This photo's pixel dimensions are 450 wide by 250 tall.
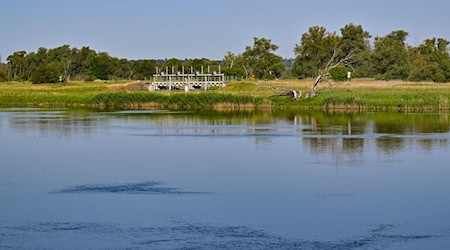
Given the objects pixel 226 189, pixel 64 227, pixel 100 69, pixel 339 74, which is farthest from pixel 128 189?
pixel 100 69

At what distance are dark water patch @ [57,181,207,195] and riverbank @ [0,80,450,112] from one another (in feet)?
124

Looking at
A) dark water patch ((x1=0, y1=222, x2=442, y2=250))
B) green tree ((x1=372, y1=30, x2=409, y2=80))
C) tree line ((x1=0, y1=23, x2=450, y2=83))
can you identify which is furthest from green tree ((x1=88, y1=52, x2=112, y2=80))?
dark water patch ((x1=0, y1=222, x2=442, y2=250))

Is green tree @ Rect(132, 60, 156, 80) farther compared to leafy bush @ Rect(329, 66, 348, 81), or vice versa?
green tree @ Rect(132, 60, 156, 80)

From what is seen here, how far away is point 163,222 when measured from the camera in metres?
18.0

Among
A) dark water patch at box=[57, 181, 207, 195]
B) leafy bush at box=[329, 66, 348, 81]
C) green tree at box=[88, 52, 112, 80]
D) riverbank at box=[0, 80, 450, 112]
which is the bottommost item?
dark water patch at box=[57, 181, 207, 195]

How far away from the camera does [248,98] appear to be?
63.8 metres

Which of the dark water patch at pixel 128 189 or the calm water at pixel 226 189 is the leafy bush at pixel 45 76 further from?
the dark water patch at pixel 128 189

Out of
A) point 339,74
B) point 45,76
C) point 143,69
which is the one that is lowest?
point 339,74

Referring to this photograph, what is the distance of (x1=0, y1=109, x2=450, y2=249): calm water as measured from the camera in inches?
659

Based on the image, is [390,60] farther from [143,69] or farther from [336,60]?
[143,69]

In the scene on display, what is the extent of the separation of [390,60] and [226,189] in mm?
77755

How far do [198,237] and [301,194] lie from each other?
19.1ft

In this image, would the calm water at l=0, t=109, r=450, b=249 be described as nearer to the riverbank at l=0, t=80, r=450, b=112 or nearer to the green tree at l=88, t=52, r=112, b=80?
the riverbank at l=0, t=80, r=450, b=112

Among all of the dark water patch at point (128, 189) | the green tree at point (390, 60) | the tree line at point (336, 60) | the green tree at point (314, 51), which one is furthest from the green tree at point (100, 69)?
the dark water patch at point (128, 189)
